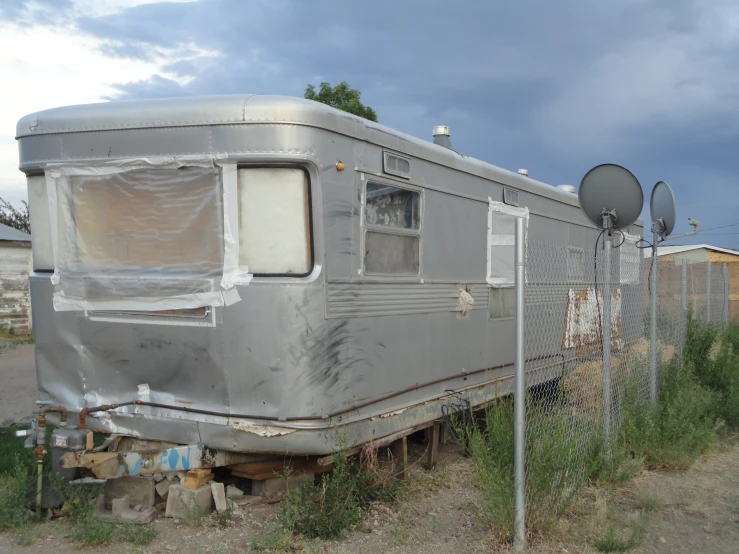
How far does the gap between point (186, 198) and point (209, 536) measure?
2.27 m

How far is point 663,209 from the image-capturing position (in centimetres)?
746

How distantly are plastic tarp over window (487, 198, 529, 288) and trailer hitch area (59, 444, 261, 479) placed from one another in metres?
3.41

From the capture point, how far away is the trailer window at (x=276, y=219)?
4.88 m

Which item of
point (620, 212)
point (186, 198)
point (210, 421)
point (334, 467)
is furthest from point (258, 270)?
point (620, 212)

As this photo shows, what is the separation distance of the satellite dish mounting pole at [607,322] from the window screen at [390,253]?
1494mm

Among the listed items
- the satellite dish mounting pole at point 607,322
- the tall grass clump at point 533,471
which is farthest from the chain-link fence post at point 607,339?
the tall grass clump at point 533,471

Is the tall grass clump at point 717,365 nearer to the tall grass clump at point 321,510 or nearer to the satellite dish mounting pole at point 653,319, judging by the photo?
the satellite dish mounting pole at point 653,319

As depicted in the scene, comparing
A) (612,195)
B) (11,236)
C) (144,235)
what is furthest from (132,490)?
(11,236)

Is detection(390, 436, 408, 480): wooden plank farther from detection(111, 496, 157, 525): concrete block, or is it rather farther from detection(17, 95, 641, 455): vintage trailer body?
detection(111, 496, 157, 525): concrete block

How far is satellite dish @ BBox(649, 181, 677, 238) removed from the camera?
7340mm

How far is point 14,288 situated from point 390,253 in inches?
558

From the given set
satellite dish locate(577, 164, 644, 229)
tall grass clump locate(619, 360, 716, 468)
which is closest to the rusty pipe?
satellite dish locate(577, 164, 644, 229)

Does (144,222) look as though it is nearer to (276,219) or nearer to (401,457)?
(276,219)

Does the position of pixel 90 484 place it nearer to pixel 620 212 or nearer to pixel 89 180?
pixel 89 180
